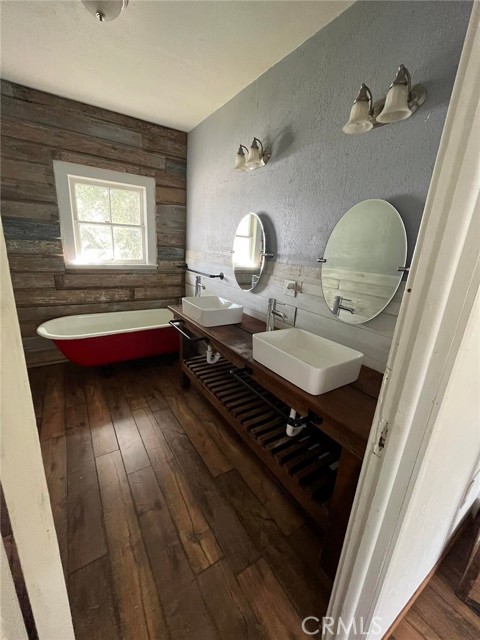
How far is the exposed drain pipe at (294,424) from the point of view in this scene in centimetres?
126

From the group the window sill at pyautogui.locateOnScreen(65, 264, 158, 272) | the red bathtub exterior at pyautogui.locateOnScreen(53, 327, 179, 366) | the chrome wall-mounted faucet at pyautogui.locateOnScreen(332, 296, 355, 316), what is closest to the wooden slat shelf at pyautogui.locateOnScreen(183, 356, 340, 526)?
the chrome wall-mounted faucet at pyautogui.locateOnScreen(332, 296, 355, 316)

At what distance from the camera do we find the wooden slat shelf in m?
1.21

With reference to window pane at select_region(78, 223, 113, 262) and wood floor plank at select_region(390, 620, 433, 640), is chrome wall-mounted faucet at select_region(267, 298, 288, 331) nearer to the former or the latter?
wood floor plank at select_region(390, 620, 433, 640)

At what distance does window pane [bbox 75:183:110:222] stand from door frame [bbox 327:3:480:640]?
3.10m

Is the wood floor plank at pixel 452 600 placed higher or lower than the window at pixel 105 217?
lower

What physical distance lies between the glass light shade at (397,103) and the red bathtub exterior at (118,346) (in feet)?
7.61

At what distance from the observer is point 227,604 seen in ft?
3.42

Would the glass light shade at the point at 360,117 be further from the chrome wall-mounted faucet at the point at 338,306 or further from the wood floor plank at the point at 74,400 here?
the wood floor plank at the point at 74,400

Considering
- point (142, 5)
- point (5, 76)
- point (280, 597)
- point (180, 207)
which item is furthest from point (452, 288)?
point (5, 76)

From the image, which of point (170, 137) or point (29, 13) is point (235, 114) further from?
point (29, 13)

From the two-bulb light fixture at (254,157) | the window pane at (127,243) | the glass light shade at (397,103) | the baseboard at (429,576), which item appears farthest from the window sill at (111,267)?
the baseboard at (429,576)

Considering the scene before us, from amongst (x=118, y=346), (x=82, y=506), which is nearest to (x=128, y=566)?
(x=82, y=506)

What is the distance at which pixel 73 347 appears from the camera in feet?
7.63

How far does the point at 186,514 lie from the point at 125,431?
2.72ft
